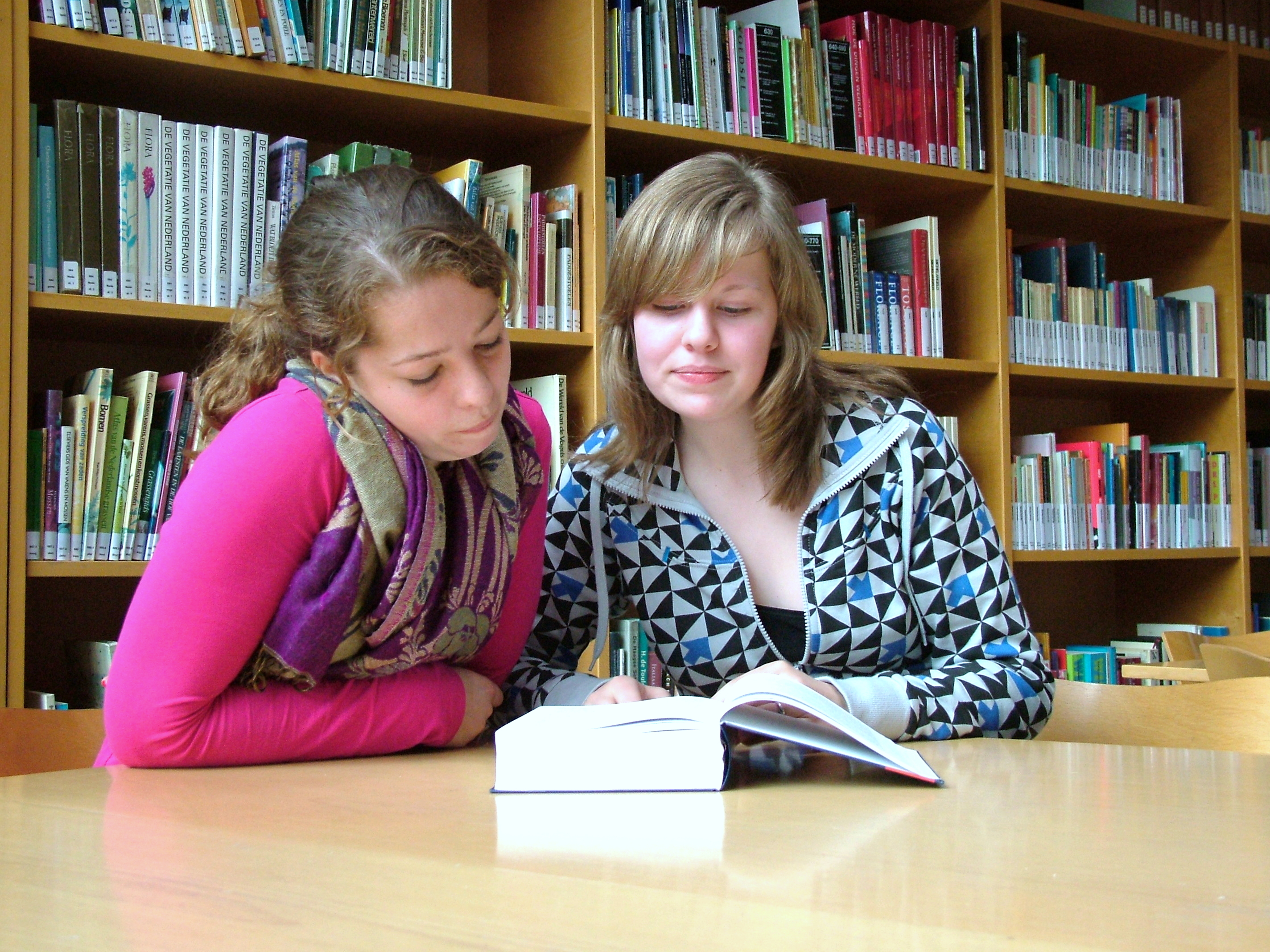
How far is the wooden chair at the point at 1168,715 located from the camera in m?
1.25

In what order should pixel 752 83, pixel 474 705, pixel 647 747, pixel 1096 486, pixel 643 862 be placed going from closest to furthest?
pixel 643 862
pixel 647 747
pixel 474 705
pixel 752 83
pixel 1096 486

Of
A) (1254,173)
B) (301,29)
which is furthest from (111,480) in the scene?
(1254,173)

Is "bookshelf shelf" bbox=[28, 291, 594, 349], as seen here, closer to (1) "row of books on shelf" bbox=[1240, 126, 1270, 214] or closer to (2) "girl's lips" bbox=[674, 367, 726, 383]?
(2) "girl's lips" bbox=[674, 367, 726, 383]

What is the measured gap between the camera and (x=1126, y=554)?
3.00 meters

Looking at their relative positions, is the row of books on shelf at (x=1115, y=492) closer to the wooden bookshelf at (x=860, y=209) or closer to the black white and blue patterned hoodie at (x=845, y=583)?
the wooden bookshelf at (x=860, y=209)

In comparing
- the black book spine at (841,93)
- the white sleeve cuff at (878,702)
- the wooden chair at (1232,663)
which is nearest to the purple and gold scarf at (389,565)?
the white sleeve cuff at (878,702)

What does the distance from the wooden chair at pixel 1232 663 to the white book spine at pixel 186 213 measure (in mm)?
1717

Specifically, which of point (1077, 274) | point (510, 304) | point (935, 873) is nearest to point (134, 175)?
point (510, 304)

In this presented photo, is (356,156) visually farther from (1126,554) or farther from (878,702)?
(1126,554)

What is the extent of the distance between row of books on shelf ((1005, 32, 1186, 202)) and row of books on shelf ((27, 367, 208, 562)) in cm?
201

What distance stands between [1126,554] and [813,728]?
7.56ft

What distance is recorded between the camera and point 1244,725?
1253 mm

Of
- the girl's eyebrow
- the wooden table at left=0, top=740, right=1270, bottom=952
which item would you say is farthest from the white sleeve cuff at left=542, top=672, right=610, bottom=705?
the girl's eyebrow

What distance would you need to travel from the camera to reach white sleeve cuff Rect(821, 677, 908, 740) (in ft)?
3.64
